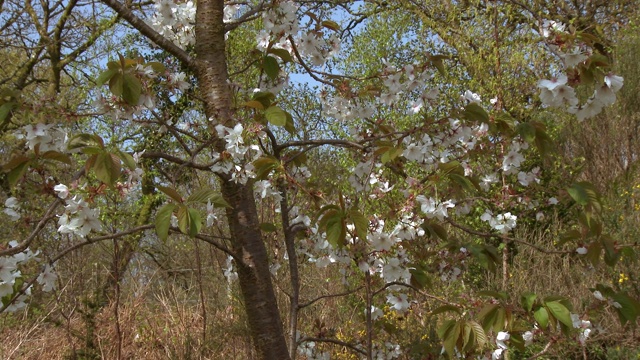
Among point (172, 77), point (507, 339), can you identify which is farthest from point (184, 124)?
point (507, 339)

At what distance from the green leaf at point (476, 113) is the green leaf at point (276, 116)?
47 centimetres

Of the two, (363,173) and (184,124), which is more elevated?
(184,124)

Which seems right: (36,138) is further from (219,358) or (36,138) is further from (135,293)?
(135,293)

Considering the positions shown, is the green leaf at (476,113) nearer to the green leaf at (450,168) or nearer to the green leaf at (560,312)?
the green leaf at (450,168)

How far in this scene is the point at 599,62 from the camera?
1.27m

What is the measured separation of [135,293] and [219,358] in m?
0.92

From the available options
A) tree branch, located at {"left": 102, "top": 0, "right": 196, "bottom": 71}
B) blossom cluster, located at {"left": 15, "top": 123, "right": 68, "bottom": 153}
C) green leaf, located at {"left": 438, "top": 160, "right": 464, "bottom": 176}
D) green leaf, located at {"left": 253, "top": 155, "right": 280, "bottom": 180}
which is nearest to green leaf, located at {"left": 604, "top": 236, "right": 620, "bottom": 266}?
green leaf, located at {"left": 438, "top": 160, "right": 464, "bottom": 176}

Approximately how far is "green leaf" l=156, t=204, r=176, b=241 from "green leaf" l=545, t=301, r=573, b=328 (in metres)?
0.90

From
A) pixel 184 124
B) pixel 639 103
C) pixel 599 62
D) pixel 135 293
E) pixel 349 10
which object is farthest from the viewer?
pixel 349 10

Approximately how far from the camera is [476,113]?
154cm

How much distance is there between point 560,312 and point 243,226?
84 centimetres

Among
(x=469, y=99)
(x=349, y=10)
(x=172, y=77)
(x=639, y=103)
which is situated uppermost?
(x=349, y=10)

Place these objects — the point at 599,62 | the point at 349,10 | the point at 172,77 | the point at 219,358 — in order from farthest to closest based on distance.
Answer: the point at 349,10 < the point at 219,358 < the point at 172,77 < the point at 599,62

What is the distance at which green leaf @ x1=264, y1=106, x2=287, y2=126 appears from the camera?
4.71ft
